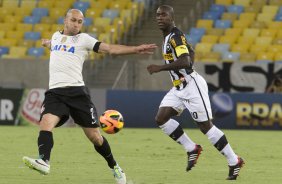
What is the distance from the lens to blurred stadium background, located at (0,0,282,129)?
2591 centimetres

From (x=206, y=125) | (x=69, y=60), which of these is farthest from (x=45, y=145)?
(x=206, y=125)

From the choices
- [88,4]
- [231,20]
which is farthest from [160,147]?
[88,4]

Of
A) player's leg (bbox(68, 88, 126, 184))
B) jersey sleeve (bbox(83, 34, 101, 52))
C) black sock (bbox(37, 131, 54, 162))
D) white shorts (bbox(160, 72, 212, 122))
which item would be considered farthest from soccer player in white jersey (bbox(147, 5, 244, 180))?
black sock (bbox(37, 131, 54, 162))

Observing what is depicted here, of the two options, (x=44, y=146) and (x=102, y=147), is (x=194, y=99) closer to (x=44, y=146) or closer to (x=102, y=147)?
(x=102, y=147)

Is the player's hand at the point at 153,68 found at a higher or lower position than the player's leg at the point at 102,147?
higher

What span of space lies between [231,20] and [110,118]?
1808 cm

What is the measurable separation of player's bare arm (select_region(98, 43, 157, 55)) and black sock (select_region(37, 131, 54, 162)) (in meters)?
1.21

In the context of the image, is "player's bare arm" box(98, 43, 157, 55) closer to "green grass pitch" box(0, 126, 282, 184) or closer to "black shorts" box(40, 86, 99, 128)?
"black shorts" box(40, 86, 99, 128)

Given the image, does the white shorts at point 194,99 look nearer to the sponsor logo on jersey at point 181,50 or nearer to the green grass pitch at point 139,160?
the sponsor logo on jersey at point 181,50

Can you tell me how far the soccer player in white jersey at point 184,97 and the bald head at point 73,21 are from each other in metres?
1.37

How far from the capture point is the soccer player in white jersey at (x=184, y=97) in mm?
12555

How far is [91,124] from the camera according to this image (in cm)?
1141

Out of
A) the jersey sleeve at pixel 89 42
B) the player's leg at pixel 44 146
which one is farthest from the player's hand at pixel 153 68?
the player's leg at pixel 44 146

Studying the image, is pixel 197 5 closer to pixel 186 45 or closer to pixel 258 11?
pixel 258 11
